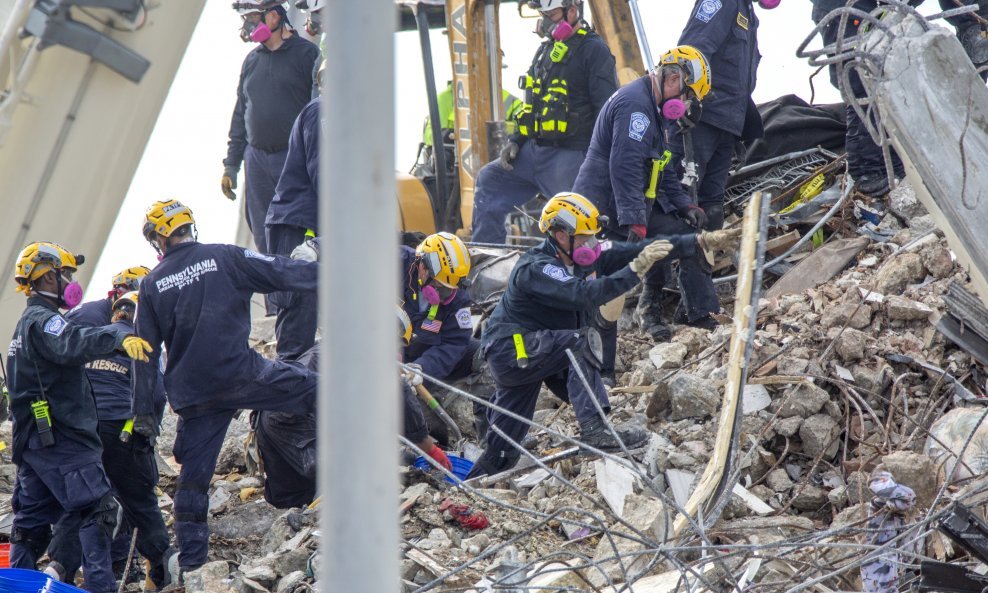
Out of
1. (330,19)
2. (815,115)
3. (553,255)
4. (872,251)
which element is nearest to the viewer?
(330,19)

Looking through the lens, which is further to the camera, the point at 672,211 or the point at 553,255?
the point at 672,211

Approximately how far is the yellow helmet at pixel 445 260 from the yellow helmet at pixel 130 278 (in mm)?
1636

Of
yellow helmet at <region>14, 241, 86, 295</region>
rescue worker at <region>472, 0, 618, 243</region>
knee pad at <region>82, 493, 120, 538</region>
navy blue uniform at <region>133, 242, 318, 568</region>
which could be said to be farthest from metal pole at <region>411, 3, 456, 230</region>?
knee pad at <region>82, 493, 120, 538</region>

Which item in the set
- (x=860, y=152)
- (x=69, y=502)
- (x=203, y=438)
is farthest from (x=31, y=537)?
(x=860, y=152)

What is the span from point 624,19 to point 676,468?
187 inches

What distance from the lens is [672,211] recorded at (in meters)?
7.66

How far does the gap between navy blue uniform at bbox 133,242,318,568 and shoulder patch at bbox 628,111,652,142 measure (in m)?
2.28

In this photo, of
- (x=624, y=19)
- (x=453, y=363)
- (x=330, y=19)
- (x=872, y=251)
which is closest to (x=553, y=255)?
(x=453, y=363)

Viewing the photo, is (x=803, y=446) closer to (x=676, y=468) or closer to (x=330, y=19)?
(x=676, y=468)

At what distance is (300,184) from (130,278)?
1.13 m

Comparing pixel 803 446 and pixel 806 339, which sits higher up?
pixel 806 339

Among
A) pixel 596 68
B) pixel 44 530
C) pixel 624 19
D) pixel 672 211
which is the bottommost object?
pixel 44 530

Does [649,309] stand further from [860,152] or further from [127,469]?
[127,469]

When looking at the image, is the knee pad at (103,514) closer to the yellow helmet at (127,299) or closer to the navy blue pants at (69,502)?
the navy blue pants at (69,502)
